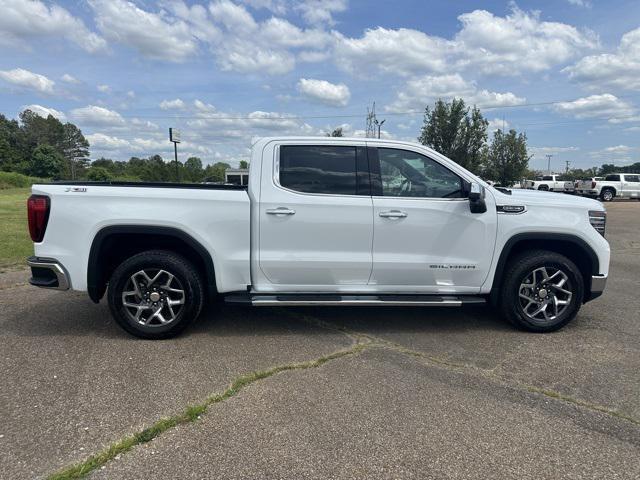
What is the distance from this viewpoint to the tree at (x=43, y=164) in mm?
95250

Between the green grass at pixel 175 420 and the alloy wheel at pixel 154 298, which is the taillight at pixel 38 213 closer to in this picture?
the alloy wheel at pixel 154 298

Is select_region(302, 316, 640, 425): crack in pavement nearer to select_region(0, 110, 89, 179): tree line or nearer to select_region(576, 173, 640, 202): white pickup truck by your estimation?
select_region(576, 173, 640, 202): white pickup truck

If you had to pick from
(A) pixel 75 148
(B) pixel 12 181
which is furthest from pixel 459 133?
(A) pixel 75 148

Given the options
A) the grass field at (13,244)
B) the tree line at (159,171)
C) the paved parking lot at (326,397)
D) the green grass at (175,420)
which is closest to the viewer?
the green grass at (175,420)

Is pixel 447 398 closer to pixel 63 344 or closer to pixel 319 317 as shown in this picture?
pixel 319 317

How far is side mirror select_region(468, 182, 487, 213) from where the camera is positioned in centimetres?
443

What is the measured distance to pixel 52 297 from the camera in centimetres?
586

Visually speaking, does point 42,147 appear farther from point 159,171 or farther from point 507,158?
point 507,158

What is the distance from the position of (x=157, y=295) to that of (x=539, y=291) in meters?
3.74

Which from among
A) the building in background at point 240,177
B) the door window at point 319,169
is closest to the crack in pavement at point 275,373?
the door window at point 319,169

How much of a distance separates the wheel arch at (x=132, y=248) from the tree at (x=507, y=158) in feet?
134

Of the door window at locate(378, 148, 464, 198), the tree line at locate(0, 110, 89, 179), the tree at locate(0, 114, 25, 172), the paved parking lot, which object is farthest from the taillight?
the tree at locate(0, 114, 25, 172)

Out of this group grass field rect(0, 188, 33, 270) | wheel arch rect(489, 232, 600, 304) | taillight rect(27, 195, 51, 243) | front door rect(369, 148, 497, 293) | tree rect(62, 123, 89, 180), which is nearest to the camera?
taillight rect(27, 195, 51, 243)

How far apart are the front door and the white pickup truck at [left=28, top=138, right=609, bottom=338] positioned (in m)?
0.01
